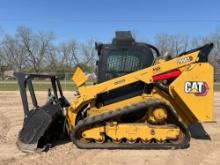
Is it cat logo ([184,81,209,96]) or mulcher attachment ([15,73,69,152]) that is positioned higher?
cat logo ([184,81,209,96])

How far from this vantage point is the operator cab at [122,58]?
890cm

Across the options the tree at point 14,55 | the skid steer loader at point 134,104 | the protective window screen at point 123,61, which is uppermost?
the protective window screen at point 123,61

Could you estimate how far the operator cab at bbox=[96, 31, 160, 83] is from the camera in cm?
890

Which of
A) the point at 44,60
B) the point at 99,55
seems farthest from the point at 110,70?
the point at 44,60

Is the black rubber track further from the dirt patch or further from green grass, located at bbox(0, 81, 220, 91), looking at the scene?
green grass, located at bbox(0, 81, 220, 91)

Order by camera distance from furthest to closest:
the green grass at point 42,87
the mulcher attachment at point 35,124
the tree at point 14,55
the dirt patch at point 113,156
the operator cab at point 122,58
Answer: the tree at point 14,55 → the green grass at point 42,87 → the operator cab at point 122,58 → the mulcher attachment at point 35,124 → the dirt patch at point 113,156

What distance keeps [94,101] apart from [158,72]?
1.51 metres

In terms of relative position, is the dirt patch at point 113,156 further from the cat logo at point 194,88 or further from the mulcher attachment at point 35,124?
the cat logo at point 194,88

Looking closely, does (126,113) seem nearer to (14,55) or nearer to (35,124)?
(35,124)

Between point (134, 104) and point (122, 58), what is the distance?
116cm

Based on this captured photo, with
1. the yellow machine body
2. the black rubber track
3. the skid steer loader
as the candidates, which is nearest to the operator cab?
Result: the skid steer loader

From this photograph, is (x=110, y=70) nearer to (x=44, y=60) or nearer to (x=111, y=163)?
(x=111, y=163)

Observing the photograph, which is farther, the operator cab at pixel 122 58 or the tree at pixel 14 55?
the tree at pixel 14 55

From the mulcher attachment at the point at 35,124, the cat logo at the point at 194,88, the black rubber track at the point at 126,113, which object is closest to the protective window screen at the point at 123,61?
the black rubber track at the point at 126,113
